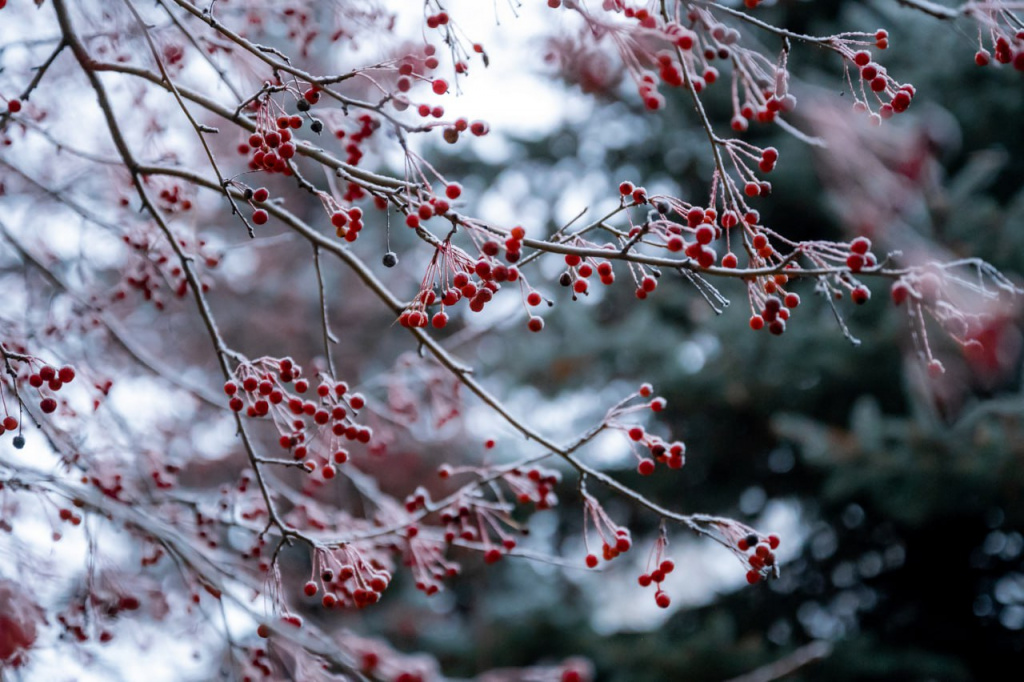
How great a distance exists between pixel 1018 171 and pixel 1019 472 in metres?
2.63

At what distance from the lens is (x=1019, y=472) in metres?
4.85

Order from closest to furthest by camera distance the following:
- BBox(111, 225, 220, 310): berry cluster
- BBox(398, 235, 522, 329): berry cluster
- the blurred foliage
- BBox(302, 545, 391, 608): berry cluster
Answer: BBox(398, 235, 522, 329): berry cluster → BBox(302, 545, 391, 608): berry cluster → BBox(111, 225, 220, 310): berry cluster → the blurred foliage

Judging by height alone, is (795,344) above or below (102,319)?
above

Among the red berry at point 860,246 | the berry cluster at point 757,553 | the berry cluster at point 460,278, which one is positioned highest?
the berry cluster at point 460,278

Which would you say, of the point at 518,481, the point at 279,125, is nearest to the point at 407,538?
the point at 518,481

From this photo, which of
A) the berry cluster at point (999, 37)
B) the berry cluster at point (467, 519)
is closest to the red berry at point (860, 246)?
the berry cluster at point (999, 37)

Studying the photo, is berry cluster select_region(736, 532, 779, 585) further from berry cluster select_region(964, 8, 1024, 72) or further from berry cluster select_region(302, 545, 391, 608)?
berry cluster select_region(964, 8, 1024, 72)

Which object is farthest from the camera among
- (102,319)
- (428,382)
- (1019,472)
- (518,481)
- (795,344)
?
(795,344)

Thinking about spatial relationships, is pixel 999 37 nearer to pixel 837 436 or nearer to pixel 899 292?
pixel 899 292

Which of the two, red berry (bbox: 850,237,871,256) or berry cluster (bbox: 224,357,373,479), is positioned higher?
berry cluster (bbox: 224,357,373,479)

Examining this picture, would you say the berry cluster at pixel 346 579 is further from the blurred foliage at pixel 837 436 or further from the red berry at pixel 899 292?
the blurred foliage at pixel 837 436

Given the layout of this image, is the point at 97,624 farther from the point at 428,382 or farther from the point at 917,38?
the point at 917,38

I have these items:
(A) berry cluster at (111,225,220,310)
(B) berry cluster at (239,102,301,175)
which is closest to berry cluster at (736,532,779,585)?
(B) berry cluster at (239,102,301,175)

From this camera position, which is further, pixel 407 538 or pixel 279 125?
pixel 407 538
